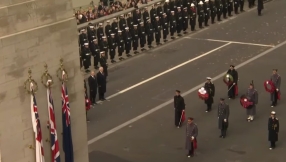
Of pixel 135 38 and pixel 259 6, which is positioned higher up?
pixel 135 38

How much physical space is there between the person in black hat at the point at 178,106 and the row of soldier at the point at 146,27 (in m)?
7.85

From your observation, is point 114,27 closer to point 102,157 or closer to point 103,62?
point 103,62

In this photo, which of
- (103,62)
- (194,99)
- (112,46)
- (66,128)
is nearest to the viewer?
(66,128)

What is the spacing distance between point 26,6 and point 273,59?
21.2 meters

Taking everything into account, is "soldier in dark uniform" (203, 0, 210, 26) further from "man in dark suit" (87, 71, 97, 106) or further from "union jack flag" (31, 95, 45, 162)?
"union jack flag" (31, 95, 45, 162)

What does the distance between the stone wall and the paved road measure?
276 inches

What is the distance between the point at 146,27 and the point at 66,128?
20975mm

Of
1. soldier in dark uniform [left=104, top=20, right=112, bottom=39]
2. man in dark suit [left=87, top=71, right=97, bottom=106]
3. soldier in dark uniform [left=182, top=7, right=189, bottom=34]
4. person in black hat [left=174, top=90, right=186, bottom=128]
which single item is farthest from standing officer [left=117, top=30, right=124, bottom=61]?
person in black hat [left=174, top=90, right=186, bottom=128]

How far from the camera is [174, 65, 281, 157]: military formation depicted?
29.0 meters

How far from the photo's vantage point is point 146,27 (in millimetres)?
43156

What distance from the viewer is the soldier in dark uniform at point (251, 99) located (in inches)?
1252

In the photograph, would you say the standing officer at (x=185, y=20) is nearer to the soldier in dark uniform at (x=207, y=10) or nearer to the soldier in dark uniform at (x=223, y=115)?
the soldier in dark uniform at (x=207, y=10)

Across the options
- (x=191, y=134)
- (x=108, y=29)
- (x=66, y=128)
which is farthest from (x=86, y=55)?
(x=66, y=128)

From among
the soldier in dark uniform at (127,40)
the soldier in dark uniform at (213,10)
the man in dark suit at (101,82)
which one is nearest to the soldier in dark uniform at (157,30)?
the soldier in dark uniform at (127,40)
